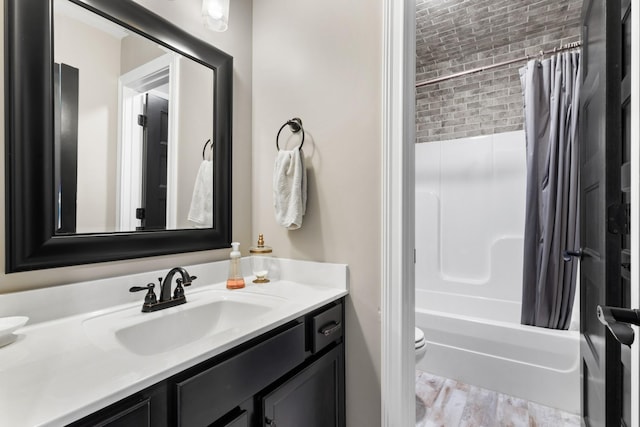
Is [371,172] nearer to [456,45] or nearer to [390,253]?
[390,253]

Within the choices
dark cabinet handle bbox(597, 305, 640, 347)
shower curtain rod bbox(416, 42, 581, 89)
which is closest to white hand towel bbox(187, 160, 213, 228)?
dark cabinet handle bbox(597, 305, 640, 347)

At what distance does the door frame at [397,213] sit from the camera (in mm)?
1233

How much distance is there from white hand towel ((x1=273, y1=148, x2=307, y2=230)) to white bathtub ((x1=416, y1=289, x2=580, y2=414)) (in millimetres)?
1389

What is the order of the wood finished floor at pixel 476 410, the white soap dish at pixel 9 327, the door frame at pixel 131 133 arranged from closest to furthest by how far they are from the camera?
the white soap dish at pixel 9 327 → the door frame at pixel 131 133 → the wood finished floor at pixel 476 410

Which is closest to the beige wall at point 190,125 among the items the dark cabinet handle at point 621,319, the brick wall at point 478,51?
the dark cabinet handle at point 621,319

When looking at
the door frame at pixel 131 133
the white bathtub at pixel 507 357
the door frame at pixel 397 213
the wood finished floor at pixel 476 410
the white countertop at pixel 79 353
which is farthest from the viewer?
the white bathtub at pixel 507 357

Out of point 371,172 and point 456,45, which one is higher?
point 456,45

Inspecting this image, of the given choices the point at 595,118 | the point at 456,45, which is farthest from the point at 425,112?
the point at 595,118

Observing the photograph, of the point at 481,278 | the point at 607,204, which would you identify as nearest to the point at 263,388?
the point at 607,204

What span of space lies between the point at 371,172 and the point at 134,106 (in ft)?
3.13

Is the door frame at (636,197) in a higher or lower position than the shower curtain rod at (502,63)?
lower

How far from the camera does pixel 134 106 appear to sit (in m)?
1.16

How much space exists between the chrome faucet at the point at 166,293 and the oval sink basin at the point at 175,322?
0.02 meters

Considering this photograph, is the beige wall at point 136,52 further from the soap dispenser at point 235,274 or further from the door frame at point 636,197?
the door frame at point 636,197
